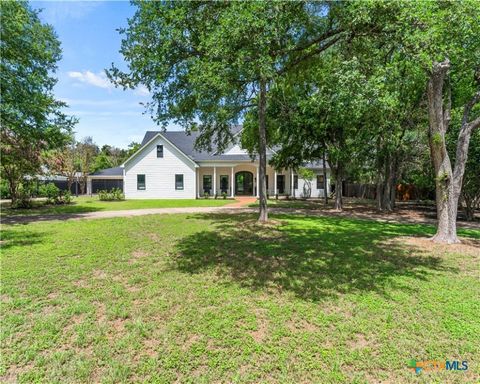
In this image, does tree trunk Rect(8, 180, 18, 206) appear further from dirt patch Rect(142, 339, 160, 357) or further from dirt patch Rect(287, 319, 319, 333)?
dirt patch Rect(287, 319, 319, 333)

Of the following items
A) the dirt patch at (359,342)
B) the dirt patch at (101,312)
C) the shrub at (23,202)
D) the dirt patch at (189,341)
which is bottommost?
the dirt patch at (359,342)

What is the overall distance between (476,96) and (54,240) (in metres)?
12.8

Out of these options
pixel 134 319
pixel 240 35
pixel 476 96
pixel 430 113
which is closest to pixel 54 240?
pixel 134 319

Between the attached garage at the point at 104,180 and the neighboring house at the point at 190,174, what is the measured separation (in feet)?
22.1

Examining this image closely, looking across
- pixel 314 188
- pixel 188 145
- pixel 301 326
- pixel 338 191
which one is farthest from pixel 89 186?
pixel 301 326

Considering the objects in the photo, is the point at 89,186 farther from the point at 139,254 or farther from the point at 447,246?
the point at 447,246

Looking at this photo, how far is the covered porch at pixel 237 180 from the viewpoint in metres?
26.4

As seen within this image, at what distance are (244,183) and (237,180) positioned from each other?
0.80m

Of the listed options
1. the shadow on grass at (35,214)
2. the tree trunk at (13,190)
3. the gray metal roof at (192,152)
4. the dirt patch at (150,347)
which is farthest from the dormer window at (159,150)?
the dirt patch at (150,347)

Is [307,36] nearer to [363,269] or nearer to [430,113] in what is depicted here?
[430,113]

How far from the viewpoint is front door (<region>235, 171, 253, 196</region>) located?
94.1ft

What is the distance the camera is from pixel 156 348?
10.6 ft

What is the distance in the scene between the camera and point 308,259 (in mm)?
6523

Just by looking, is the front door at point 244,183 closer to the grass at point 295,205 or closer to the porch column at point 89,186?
the grass at point 295,205
